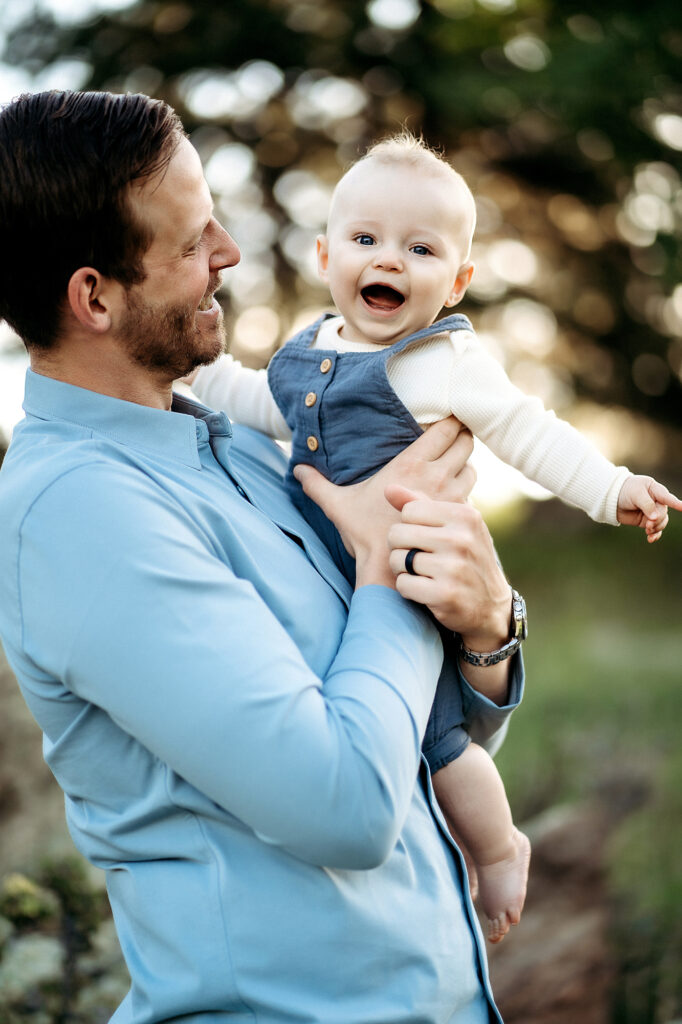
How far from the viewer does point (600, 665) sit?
23.4ft

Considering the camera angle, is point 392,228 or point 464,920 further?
point 392,228

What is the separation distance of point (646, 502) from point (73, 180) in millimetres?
1057

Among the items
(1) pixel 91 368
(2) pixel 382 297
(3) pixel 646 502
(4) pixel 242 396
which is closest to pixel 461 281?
(2) pixel 382 297

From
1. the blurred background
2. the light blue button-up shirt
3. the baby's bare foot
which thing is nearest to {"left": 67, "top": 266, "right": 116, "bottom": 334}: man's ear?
the light blue button-up shirt

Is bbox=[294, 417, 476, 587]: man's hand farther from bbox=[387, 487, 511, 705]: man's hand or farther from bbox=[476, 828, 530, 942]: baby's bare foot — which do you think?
bbox=[476, 828, 530, 942]: baby's bare foot

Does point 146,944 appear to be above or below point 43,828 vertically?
above

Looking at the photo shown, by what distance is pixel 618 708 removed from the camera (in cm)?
623

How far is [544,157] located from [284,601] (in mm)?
9236

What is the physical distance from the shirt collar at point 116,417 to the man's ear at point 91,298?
10 centimetres

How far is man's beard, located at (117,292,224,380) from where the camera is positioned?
4.98 ft

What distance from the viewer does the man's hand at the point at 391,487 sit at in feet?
5.28

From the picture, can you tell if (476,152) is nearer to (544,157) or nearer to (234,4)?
(544,157)

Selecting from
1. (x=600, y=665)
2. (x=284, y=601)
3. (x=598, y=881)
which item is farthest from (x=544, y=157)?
(x=284, y=601)

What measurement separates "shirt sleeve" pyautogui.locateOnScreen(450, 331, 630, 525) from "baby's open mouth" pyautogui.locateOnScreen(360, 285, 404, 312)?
0.17 meters
